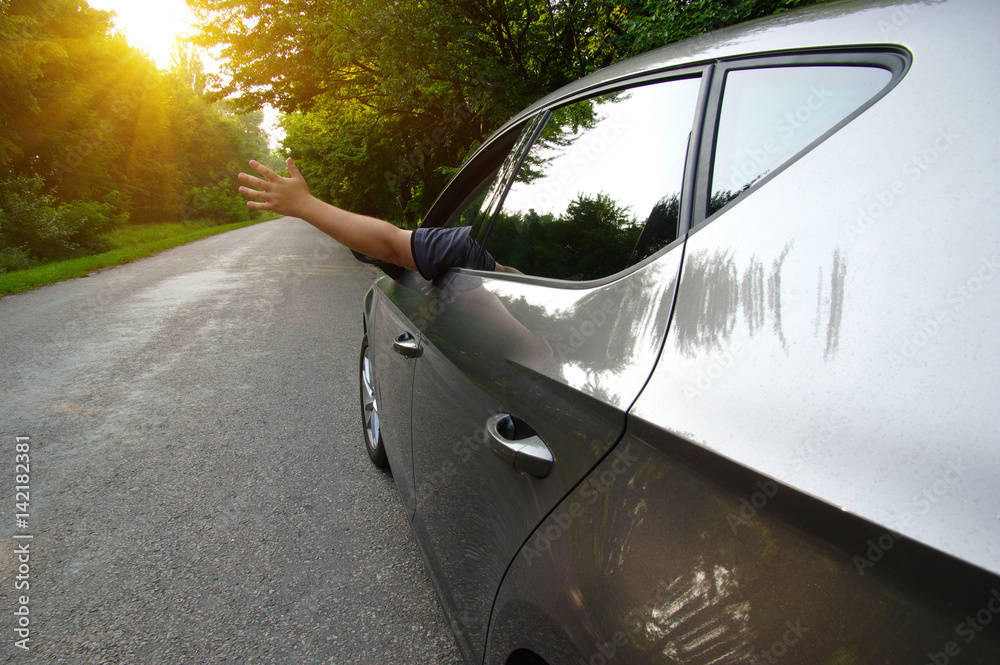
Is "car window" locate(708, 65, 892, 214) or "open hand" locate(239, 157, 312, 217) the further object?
"open hand" locate(239, 157, 312, 217)

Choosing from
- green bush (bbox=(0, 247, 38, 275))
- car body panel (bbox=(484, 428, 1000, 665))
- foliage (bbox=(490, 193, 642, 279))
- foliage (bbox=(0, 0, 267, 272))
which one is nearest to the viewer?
car body panel (bbox=(484, 428, 1000, 665))

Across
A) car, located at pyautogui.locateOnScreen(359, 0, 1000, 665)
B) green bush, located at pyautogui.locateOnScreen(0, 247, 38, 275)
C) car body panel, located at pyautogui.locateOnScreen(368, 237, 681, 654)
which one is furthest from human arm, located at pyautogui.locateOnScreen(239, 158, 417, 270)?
green bush, located at pyautogui.locateOnScreen(0, 247, 38, 275)

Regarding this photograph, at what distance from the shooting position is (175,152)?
4488cm

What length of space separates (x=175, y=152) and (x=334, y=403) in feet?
168

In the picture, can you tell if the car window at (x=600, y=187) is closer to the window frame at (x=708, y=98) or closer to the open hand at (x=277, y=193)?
the window frame at (x=708, y=98)

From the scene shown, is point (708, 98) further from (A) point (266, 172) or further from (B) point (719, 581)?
(A) point (266, 172)

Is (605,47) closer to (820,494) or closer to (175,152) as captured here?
(820,494)

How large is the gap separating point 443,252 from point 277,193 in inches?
23.4

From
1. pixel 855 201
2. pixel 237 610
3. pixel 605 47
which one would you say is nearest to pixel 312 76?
pixel 605 47

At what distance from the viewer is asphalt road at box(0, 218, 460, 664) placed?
1.89m

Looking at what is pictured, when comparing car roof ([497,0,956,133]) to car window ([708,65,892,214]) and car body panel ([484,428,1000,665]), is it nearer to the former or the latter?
car window ([708,65,892,214])

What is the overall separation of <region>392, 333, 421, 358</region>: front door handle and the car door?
0.04 meters

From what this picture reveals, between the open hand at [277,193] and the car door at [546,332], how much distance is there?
0.57m

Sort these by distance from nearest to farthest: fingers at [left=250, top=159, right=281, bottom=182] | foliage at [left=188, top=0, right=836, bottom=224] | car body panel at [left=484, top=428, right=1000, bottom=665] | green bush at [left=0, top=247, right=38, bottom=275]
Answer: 1. car body panel at [left=484, top=428, right=1000, bottom=665]
2. fingers at [left=250, top=159, right=281, bottom=182]
3. foliage at [left=188, top=0, right=836, bottom=224]
4. green bush at [left=0, top=247, right=38, bottom=275]
